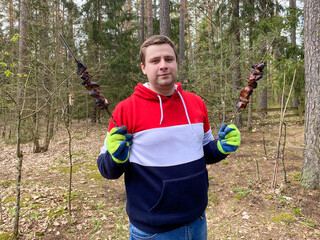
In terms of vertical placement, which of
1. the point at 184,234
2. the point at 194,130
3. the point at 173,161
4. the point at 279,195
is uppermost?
the point at 194,130

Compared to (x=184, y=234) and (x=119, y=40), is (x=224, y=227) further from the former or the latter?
(x=119, y=40)

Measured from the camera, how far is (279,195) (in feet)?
14.3

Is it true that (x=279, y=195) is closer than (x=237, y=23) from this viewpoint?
Yes

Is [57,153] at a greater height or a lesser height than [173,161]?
lesser

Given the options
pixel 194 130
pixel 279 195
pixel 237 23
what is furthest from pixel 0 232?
pixel 237 23

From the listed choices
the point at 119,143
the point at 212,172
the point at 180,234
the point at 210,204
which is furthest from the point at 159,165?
the point at 212,172

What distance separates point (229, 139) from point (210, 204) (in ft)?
10.5

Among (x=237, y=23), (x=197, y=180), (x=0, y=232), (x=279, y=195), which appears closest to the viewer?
(x=197, y=180)

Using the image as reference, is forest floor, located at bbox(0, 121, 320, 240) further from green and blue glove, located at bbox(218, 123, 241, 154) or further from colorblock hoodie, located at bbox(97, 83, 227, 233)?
colorblock hoodie, located at bbox(97, 83, 227, 233)

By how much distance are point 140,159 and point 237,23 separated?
1033 centimetres

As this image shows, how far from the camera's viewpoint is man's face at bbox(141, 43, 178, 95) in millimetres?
1523

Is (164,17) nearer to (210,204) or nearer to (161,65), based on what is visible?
(210,204)

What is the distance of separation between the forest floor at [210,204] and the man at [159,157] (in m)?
2.47

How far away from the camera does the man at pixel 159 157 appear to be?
143cm
